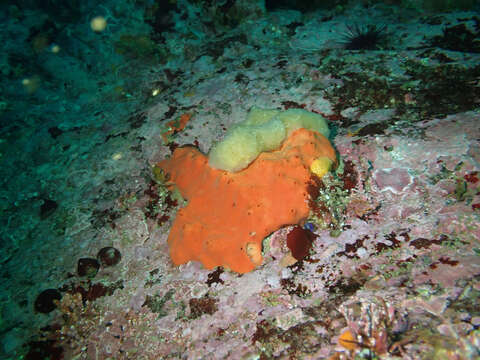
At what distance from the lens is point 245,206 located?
275 centimetres

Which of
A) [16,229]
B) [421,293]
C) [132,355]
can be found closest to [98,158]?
[16,229]

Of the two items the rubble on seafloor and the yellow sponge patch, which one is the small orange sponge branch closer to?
the yellow sponge patch

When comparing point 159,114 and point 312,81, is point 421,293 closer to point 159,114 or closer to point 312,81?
point 312,81

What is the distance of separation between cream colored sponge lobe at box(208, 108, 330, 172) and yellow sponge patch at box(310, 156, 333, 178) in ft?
1.47

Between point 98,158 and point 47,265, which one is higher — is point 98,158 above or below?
above

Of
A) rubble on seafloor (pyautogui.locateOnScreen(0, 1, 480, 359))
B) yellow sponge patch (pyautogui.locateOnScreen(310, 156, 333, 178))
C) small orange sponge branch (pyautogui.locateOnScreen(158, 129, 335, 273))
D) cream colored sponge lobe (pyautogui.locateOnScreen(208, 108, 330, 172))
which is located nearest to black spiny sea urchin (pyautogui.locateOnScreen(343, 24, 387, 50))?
rubble on seafloor (pyautogui.locateOnScreen(0, 1, 480, 359))

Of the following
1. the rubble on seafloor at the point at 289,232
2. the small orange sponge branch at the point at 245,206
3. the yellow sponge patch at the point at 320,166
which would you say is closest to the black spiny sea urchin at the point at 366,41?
→ the rubble on seafloor at the point at 289,232

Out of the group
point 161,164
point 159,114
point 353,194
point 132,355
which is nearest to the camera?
point 132,355

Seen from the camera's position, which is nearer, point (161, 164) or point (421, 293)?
point (421, 293)

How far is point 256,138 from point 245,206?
78 cm

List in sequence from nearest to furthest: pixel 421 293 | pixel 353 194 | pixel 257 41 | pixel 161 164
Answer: pixel 421 293 < pixel 353 194 < pixel 161 164 < pixel 257 41

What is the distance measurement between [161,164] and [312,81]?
2.78m

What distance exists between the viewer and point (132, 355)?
2.47m

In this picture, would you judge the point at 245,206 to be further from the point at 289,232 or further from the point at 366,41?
the point at 366,41
